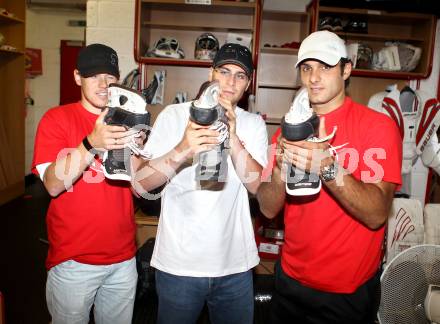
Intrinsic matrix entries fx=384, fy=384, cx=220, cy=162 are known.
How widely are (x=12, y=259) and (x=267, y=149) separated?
2.60m

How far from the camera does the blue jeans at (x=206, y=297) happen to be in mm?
1400

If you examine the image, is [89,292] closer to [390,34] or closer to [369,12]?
[369,12]

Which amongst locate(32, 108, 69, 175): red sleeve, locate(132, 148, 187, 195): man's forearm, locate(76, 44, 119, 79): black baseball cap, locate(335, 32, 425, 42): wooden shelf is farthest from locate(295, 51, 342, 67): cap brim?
locate(335, 32, 425, 42): wooden shelf

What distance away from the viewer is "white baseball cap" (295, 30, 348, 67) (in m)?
1.42

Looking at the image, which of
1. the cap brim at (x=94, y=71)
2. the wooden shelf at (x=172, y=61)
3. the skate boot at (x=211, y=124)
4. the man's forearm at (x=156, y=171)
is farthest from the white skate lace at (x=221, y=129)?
the wooden shelf at (x=172, y=61)

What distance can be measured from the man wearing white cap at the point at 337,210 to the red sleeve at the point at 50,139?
78 cm

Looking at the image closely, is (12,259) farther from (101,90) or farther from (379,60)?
(379,60)

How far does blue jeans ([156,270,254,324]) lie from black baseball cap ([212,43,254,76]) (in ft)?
2.60

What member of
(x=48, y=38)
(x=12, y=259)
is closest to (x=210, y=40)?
(x=12, y=259)

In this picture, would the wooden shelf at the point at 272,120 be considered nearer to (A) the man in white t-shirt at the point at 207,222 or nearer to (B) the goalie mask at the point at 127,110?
(A) the man in white t-shirt at the point at 207,222

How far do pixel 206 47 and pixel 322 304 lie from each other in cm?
234

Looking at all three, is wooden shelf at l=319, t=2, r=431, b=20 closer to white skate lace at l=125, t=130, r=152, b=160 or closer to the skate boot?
the skate boot

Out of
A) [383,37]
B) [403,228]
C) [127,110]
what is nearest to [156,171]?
[127,110]

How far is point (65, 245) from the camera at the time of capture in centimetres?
146
